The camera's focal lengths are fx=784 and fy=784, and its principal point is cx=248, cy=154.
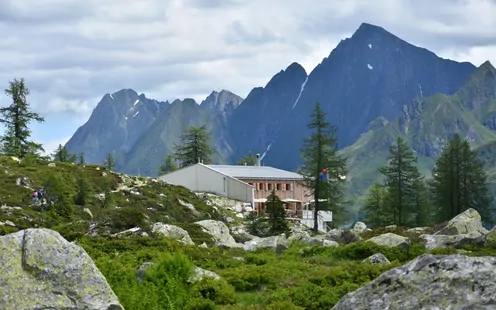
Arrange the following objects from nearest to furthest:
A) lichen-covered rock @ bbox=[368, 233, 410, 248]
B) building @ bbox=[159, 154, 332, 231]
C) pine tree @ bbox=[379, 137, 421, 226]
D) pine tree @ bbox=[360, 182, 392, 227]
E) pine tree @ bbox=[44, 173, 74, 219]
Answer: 1. lichen-covered rock @ bbox=[368, 233, 410, 248]
2. pine tree @ bbox=[44, 173, 74, 219]
3. pine tree @ bbox=[379, 137, 421, 226]
4. pine tree @ bbox=[360, 182, 392, 227]
5. building @ bbox=[159, 154, 332, 231]

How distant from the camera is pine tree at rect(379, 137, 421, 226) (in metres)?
90.4

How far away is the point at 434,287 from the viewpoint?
386 inches

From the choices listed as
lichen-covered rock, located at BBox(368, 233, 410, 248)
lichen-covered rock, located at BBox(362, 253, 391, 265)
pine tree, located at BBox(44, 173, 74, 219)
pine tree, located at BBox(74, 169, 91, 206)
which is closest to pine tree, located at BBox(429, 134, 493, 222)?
pine tree, located at BBox(74, 169, 91, 206)

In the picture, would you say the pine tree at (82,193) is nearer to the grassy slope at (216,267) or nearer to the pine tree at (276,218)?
the grassy slope at (216,267)

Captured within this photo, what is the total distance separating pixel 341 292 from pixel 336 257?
1066 cm

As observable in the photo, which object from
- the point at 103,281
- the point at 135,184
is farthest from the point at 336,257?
the point at 135,184

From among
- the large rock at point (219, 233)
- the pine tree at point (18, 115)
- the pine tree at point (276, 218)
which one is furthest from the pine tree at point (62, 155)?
the large rock at point (219, 233)

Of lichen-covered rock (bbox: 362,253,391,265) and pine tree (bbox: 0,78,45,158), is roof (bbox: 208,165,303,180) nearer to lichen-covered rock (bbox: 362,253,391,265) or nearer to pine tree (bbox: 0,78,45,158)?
pine tree (bbox: 0,78,45,158)

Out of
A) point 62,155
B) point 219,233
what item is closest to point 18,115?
point 62,155

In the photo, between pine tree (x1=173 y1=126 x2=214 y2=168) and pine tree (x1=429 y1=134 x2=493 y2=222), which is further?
pine tree (x1=173 y1=126 x2=214 y2=168)

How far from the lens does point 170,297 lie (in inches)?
601

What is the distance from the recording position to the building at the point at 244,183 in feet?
341

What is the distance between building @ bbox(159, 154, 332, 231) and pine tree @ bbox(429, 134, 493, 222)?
54.6 ft

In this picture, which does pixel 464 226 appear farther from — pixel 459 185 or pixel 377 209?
pixel 377 209
